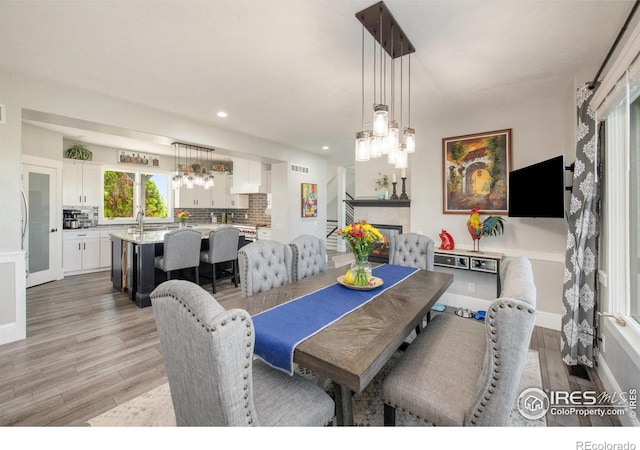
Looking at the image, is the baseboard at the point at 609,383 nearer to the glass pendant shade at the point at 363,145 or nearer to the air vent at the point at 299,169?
the glass pendant shade at the point at 363,145

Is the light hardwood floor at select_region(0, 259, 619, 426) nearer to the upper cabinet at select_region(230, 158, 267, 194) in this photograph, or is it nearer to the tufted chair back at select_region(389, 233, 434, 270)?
the tufted chair back at select_region(389, 233, 434, 270)

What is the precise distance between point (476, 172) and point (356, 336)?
10.2 feet

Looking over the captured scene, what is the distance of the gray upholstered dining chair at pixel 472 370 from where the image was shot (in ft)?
3.64

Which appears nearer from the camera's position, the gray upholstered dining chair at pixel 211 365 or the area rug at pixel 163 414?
the gray upholstered dining chair at pixel 211 365

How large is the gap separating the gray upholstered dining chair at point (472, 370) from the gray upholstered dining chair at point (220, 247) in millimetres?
3387

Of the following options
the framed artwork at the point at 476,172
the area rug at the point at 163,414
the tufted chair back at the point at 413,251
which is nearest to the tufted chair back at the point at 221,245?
the area rug at the point at 163,414

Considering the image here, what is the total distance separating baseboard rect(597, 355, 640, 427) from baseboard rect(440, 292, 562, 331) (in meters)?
1.02

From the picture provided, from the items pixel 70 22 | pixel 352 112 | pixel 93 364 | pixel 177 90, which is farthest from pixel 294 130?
pixel 93 364

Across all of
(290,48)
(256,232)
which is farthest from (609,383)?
(256,232)

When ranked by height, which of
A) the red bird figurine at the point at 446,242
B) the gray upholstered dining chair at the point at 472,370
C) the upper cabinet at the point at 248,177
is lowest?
the gray upholstered dining chair at the point at 472,370

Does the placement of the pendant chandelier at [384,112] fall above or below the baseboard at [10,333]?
above

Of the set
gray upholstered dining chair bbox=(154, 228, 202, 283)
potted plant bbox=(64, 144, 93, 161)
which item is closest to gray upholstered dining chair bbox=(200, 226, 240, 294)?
gray upholstered dining chair bbox=(154, 228, 202, 283)

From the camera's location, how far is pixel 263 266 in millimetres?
2355

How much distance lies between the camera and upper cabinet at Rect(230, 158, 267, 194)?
654 centimetres
